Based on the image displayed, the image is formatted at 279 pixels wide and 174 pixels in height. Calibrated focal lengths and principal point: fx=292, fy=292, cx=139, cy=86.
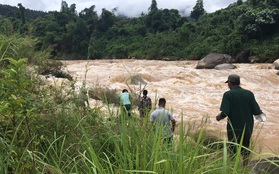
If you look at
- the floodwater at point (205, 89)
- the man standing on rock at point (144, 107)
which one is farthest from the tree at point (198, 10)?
the man standing on rock at point (144, 107)

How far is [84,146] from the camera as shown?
Answer: 180cm

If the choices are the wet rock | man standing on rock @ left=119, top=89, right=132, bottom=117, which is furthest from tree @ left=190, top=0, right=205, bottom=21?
man standing on rock @ left=119, top=89, right=132, bottom=117

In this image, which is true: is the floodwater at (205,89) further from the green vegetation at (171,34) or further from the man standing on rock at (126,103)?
the man standing on rock at (126,103)

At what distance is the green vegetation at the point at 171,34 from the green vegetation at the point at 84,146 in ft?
34.6

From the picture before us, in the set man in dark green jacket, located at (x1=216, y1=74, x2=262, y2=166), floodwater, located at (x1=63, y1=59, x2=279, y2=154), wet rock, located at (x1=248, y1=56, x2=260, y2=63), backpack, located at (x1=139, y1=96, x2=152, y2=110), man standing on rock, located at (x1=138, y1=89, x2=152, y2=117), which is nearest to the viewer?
man standing on rock, located at (x1=138, y1=89, x2=152, y2=117)

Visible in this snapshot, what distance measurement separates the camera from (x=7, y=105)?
151cm

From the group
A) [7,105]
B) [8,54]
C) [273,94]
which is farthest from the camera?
[273,94]


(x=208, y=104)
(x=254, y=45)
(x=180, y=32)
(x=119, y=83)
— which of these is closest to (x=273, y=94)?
(x=208, y=104)

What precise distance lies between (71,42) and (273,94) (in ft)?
104

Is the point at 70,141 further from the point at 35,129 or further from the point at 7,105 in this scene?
the point at 7,105

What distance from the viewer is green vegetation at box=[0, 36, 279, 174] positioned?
1366mm

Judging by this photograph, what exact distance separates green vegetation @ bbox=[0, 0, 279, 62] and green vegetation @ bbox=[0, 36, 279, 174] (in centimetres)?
1055

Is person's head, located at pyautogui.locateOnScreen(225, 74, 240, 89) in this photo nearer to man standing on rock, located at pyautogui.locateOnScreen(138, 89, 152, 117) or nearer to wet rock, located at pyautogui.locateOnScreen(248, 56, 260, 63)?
man standing on rock, located at pyautogui.locateOnScreen(138, 89, 152, 117)

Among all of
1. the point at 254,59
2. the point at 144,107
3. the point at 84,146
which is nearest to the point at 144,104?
the point at 144,107
